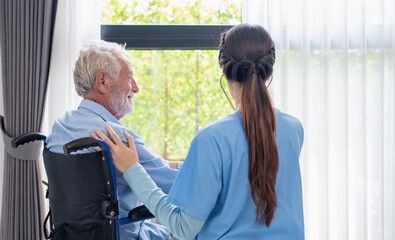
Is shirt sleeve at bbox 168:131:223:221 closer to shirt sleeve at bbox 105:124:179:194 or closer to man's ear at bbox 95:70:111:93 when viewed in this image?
shirt sleeve at bbox 105:124:179:194

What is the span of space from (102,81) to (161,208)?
61cm

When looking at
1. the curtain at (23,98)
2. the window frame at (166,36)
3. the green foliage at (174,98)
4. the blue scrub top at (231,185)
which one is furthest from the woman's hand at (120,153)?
the green foliage at (174,98)

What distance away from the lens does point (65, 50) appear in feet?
8.23

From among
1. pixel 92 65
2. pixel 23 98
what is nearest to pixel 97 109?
pixel 92 65

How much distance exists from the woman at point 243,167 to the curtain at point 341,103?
1.32 metres

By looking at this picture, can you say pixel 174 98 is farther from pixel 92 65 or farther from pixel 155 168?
pixel 155 168

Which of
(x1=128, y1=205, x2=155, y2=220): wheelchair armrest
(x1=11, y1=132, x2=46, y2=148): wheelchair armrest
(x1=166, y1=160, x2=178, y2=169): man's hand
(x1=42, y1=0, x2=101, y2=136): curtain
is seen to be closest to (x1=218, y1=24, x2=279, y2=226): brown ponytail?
(x1=128, y1=205, x2=155, y2=220): wheelchair armrest

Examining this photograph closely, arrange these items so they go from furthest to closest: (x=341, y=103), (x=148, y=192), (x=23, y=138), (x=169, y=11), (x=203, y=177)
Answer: (x=169, y=11)
(x=341, y=103)
(x=23, y=138)
(x=148, y=192)
(x=203, y=177)

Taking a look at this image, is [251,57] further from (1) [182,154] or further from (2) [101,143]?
(1) [182,154]

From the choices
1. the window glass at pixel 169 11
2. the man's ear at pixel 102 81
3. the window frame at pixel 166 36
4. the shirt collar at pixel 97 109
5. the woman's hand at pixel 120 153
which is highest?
the window glass at pixel 169 11

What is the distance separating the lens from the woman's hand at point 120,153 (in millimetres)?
1436

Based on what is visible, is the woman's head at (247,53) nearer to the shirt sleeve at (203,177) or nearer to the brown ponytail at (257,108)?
the brown ponytail at (257,108)

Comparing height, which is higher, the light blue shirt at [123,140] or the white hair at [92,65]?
the white hair at [92,65]


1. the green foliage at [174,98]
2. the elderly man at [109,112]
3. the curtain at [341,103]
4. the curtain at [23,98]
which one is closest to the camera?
the elderly man at [109,112]
